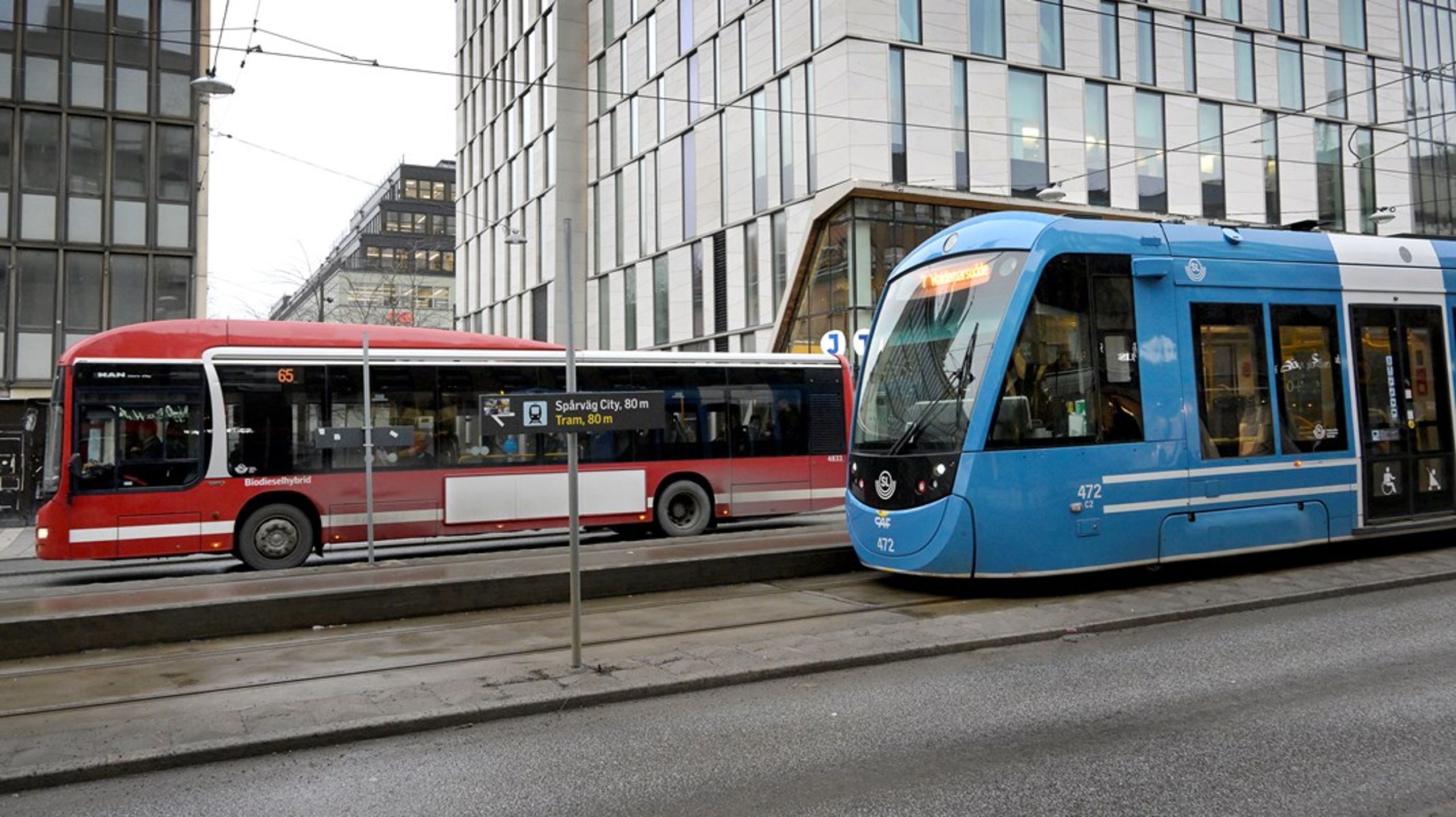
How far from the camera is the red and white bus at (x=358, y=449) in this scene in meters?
12.5

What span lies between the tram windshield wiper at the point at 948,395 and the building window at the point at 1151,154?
25.2 m

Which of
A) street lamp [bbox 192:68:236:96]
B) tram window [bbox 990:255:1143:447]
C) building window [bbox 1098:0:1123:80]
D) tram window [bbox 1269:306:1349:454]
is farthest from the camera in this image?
building window [bbox 1098:0:1123:80]

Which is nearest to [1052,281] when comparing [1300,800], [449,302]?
[1300,800]

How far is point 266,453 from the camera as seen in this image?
1316 centimetres

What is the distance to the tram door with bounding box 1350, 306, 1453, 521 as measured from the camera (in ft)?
35.0

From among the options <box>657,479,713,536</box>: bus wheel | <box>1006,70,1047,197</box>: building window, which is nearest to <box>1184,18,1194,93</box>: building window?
<box>1006,70,1047,197</box>: building window

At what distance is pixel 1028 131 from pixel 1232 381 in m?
21.9

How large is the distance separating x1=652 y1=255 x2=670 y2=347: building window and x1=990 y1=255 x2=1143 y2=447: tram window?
28819 millimetres

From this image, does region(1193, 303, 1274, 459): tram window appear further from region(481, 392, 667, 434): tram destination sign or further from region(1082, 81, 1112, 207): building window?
region(1082, 81, 1112, 207): building window

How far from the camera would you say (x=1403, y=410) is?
10.9m

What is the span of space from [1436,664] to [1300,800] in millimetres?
3097

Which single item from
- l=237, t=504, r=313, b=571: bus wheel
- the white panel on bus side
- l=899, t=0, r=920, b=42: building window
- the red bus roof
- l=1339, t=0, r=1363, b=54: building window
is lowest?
l=237, t=504, r=313, b=571: bus wheel

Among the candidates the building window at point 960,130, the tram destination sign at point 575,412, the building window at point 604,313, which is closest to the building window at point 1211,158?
the building window at point 960,130

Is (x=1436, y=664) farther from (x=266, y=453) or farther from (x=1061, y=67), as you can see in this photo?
(x=1061, y=67)
